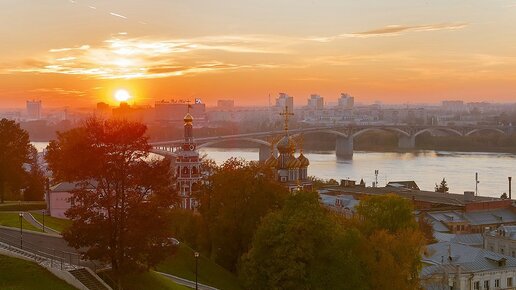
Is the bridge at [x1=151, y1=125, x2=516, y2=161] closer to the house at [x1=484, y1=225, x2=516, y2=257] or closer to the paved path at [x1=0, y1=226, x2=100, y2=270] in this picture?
the house at [x1=484, y1=225, x2=516, y2=257]

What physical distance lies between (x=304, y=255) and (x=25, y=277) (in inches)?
189

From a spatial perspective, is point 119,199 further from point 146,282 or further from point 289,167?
point 289,167

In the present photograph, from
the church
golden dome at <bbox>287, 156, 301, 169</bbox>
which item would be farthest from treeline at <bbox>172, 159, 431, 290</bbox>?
golden dome at <bbox>287, 156, 301, 169</bbox>

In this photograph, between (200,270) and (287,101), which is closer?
(200,270)

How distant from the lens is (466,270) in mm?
15766

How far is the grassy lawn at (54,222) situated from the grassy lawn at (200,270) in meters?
2.29

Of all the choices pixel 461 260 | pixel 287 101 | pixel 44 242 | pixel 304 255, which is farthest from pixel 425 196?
pixel 287 101

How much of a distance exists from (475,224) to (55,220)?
1442 centimetres

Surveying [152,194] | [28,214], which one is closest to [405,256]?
[152,194]

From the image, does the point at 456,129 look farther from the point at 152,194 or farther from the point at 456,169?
the point at 152,194

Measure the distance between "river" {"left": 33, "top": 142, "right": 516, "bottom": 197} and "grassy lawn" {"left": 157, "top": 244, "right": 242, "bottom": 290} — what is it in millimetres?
25500

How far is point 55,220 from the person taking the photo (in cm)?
1599

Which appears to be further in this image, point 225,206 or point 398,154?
point 398,154

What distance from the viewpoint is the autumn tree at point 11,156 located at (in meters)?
20.2
